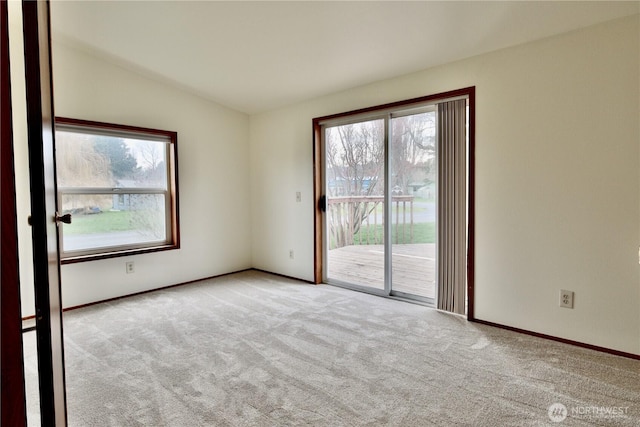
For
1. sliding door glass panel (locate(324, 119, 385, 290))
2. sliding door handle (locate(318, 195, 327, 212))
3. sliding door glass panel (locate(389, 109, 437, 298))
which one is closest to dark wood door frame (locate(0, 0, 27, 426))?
sliding door glass panel (locate(389, 109, 437, 298))

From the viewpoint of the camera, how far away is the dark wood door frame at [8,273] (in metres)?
0.87

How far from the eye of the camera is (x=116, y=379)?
2.06m

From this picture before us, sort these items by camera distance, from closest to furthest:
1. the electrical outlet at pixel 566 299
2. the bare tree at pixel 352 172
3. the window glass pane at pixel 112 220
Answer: the electrical outlet at pixel 566 299, the window glass pane at pixel 112 220, the bare tree at pixel 352 172

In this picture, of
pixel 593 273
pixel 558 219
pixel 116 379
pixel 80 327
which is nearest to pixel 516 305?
pixel 593 273

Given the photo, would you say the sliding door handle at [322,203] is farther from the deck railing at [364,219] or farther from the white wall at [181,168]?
the white wall at [181,168]

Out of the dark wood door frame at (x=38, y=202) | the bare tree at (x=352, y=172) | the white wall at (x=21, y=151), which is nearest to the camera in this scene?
the dark wood door frame at (x=38, y=202)

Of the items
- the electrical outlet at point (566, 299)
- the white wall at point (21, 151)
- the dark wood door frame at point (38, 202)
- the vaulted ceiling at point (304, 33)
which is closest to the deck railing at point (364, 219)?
the vaulted ceiling at point (304, 33)

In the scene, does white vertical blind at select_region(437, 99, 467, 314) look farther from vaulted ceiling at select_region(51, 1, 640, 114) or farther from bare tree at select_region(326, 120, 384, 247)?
bare tree at select_region(326, 120, 384, 247)

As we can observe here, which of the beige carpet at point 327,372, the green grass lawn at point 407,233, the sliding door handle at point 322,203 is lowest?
the beige carpet at point 327,372

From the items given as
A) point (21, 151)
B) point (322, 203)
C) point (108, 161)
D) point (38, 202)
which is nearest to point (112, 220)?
point (108, 161)

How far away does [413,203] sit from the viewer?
3410 mm

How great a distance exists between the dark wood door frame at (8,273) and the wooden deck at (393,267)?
3056 millimetres

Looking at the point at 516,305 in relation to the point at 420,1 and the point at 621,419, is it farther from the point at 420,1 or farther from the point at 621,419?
the point at 420,1

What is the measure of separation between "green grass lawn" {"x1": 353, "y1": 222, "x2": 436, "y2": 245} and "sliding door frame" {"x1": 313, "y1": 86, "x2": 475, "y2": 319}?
0.15 m
